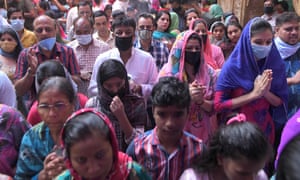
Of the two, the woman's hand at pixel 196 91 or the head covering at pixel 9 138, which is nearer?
the head covering at pixel 9 138

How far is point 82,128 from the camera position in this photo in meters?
1.92

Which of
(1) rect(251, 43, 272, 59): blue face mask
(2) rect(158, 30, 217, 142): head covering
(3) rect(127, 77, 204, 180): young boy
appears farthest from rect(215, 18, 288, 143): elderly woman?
(3) rect(127, 77, 204, 180): young boy

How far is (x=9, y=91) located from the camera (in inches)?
123

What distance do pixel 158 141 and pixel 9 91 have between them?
1391mm

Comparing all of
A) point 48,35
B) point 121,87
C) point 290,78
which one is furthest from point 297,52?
point 48,35

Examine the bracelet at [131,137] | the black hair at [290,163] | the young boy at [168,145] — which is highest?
the black hair at [290,163]

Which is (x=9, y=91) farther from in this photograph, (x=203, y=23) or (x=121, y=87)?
(x=203, y=23)

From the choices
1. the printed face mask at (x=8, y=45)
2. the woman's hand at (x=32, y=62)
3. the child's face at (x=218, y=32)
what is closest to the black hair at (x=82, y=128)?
the woman's hand at (x=32, y=62)

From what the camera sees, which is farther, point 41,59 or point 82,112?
point 41,59

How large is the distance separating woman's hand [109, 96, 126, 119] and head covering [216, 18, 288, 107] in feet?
2.91

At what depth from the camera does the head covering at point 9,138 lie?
2.44m

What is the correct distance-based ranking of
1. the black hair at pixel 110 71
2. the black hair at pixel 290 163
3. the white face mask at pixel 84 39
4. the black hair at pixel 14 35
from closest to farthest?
the black hair at pixel 290 163
the black hair at pixel 110 71
the black hair at pixel 14 35
the white face mask at pixel 84 39

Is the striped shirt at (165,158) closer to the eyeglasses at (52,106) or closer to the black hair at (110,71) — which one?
the eyeglasses at (52,106)

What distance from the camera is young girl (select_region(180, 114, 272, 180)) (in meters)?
1.97
